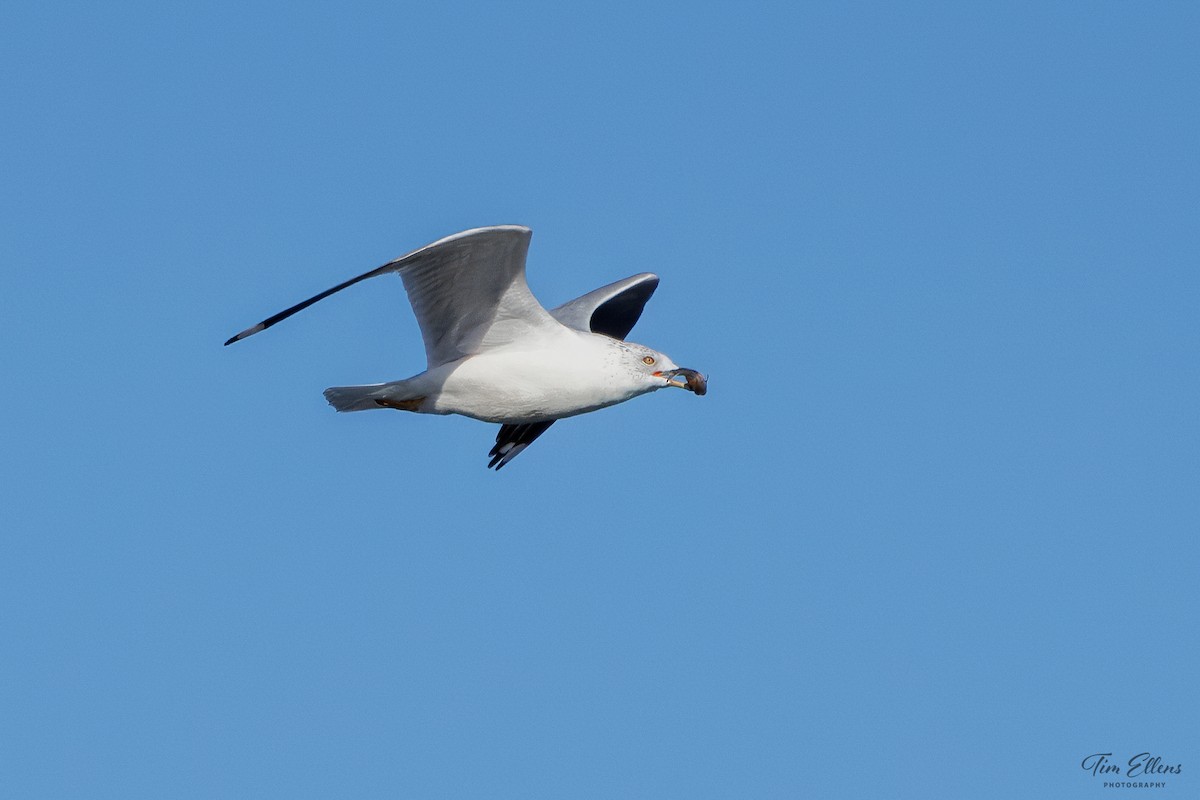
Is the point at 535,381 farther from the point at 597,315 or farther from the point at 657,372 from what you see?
the point at 597,315

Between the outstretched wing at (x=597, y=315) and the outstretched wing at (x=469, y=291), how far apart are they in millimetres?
1857

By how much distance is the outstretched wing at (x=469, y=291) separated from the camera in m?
15.4

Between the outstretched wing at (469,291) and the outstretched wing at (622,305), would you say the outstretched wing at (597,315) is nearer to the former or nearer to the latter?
the outstretched wing at (622,305)

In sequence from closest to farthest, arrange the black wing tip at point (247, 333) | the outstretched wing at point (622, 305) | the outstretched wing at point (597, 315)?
the black wing tip at point (247, 333) < the outstretched wing at point (597, 315) < the outstretched wing at point (622, 305)

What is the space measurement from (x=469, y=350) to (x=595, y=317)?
4315 mm

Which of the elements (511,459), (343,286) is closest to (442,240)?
(343,286)

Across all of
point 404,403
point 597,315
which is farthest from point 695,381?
point 597,315

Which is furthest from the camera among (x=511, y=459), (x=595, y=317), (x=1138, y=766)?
(x=595, y=317)

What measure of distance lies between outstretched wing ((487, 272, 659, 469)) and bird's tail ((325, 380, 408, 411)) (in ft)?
7.09

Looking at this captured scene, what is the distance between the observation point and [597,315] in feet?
68.6

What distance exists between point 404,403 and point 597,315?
4.40 metres

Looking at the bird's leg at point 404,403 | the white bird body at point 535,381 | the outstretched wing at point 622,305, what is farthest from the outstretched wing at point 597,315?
the bird's leg at point 404,403

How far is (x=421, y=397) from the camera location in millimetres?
16969

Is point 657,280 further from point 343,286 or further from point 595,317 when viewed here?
point 343,286
